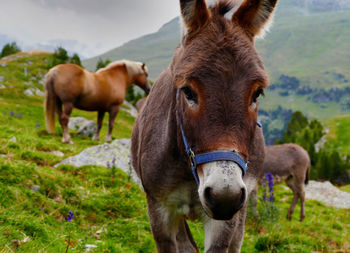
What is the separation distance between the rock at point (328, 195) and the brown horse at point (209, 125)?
15.0m

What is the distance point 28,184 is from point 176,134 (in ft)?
10.6

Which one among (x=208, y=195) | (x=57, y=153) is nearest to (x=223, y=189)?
(x=208, y=195)

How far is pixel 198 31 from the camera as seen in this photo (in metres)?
2.62

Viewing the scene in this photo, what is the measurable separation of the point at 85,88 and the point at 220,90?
39.7 ft

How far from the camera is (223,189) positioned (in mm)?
1982

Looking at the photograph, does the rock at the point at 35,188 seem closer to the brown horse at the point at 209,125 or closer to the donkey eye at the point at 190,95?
the brown horse at the point at 209,125

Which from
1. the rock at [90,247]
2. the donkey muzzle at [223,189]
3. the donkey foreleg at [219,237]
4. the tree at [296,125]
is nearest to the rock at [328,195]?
the donkey foreleg at [219,237]

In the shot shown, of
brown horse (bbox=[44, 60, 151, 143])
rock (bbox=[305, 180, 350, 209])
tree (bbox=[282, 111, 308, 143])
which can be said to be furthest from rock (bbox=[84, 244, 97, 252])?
tree (bbox=[282, 111, 308, 143])

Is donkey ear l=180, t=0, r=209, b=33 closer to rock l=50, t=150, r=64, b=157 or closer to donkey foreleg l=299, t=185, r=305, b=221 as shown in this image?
rock l=50, t=150, r=64, b=157

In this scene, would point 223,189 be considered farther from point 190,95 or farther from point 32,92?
point 32,92

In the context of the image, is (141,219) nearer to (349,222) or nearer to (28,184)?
(28,184)

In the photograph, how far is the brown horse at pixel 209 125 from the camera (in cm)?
214

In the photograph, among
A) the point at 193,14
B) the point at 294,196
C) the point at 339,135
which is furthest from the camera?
the point at 339,135

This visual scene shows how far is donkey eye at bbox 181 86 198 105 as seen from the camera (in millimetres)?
2406
